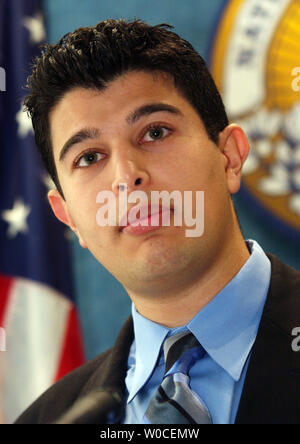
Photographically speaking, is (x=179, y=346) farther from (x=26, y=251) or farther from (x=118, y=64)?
(x=26, y=251)

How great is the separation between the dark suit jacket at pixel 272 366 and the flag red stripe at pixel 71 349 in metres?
0.80

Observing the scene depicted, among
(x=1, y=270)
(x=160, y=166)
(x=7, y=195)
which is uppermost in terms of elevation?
(x=160, y=166)

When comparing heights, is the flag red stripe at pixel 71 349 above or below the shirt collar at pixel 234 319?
below

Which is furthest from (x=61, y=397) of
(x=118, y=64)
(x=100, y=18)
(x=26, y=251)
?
(x=100, y=18)

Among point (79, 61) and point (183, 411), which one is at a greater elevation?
point (79, 61)

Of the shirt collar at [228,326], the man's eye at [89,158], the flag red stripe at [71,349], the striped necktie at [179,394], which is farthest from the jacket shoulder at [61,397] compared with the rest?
the flag red stripe at [71,349]

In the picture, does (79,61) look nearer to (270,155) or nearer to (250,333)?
(250,333)

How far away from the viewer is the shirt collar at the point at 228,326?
84 centimetres

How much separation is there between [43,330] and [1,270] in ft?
0.83

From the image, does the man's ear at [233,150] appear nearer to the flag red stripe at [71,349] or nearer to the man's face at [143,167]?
the man's face at [143,167]

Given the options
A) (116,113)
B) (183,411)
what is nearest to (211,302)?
(183,411)

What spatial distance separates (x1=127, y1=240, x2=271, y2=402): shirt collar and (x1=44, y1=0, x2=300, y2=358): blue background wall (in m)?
1.02

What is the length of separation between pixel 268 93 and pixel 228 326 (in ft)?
3.39

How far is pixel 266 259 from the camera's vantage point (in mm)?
963
